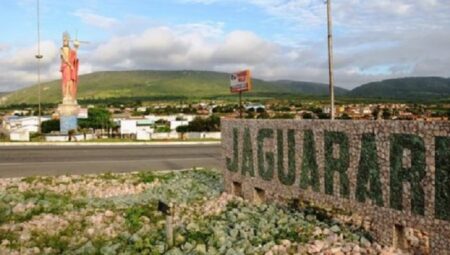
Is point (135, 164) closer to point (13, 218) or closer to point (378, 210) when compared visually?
point (13, 218)

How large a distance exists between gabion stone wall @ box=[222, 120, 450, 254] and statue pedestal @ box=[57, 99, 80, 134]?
125 ft

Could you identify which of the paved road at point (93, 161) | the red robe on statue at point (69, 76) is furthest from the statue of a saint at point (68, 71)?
the paved road at point (93, 161)


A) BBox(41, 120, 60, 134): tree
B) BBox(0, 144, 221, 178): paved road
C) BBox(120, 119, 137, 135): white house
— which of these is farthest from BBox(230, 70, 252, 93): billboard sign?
BBox(41, 120, 60, 134): tree

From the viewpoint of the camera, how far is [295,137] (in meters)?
11.8

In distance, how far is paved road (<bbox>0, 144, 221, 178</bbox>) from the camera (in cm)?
2159

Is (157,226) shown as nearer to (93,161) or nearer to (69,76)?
(93,161)

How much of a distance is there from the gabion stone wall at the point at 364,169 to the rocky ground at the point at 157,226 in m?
0.50

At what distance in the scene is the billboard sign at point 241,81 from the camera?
54.0 feet

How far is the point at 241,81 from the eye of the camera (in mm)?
16906

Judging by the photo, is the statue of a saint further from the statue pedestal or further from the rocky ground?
the rocky ground

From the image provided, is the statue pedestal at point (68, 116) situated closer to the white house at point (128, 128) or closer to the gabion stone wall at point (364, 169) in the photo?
the white house at point (128, 128)

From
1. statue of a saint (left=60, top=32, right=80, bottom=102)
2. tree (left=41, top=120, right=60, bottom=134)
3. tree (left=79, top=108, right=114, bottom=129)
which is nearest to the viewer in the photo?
statue of a saint (left=60, top=32, right=80, bottom=102)

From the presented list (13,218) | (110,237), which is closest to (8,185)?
(13,218)

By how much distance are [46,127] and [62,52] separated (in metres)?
10.4
